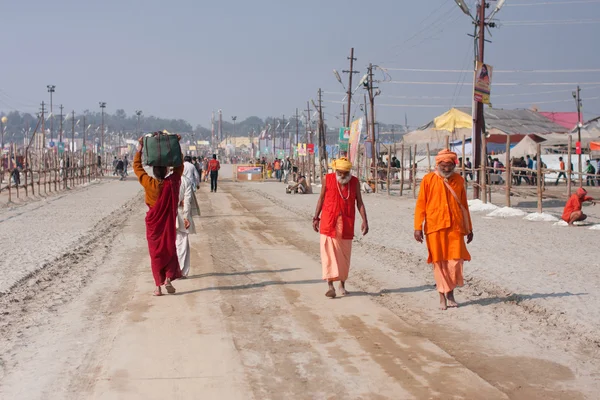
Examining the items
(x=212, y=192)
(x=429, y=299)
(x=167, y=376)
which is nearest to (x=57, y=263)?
(x=429, y=299)

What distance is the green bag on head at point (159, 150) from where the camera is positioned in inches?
326

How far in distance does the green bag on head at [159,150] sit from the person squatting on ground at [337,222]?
1597 mm

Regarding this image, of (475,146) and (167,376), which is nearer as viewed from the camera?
(167,376)

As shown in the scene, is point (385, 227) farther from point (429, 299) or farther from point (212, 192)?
point (212, 192)

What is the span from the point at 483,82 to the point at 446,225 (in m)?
15.4

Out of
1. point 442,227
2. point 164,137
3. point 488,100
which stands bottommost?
point 442,227

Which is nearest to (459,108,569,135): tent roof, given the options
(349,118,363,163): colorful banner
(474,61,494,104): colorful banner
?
(349,118,363,163): colorful banner

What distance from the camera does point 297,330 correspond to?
6543 millimetres

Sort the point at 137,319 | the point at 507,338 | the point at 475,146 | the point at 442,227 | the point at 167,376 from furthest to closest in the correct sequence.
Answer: the point at 475,146 < the point at 442,227 < the point at 137,319 < the point at 507,338 < the point at 167,376

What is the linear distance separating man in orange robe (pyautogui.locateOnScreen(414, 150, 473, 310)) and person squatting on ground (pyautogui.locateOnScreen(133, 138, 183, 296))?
8.40 feet

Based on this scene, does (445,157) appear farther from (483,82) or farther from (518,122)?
(518,122)

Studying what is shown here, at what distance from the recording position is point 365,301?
26.3 ft

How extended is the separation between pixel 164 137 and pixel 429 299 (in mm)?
3171

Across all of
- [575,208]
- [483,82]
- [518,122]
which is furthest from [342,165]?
[518,122]
